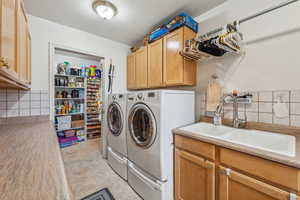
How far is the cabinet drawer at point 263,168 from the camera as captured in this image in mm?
716

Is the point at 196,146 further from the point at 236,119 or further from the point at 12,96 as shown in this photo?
the point at 12,96

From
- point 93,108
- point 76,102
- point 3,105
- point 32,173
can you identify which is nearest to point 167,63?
point 32,173

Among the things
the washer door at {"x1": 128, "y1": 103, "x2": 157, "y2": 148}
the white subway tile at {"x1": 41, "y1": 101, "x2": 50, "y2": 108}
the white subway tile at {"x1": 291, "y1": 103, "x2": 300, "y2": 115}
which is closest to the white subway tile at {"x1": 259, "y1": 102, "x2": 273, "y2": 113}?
the white subway tile at {"x1": 291, "y1": 103, "x2": 300, "y2": 115}

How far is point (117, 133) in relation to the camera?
76.8 inches

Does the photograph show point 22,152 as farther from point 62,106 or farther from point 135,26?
point 62,106

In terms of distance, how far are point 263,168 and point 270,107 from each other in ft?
2.57

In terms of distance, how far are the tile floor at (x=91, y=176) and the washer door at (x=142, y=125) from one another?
0.69 meters

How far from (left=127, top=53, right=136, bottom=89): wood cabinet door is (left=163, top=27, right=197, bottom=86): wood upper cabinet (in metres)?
0.90

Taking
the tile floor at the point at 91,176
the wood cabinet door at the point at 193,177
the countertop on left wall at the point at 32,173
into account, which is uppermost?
the countertop on left wall at the point at 32,173

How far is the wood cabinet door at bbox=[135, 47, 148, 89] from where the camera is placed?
229 cm

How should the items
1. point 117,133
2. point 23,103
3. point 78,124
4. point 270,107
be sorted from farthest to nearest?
point 78,124 < point 117,133 < point 23,103 < point 270,107

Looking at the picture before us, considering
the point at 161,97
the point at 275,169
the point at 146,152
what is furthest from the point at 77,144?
the point at 275,169

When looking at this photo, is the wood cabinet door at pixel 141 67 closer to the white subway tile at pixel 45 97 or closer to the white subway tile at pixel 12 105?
the white subway tile at pixel 45 97

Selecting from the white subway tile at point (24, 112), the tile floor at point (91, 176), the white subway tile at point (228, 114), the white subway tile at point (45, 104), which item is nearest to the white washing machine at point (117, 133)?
the tile floor at point (91, 176)
